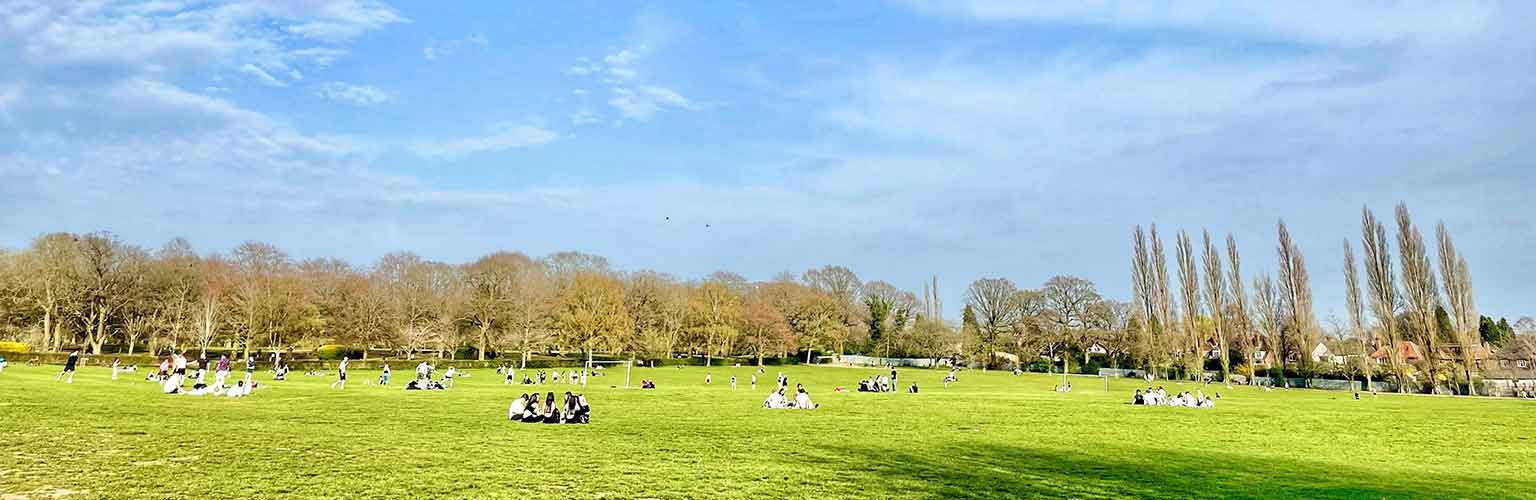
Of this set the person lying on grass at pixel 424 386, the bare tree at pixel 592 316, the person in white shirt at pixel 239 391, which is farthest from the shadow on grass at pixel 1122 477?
the bare tree at pixel 592 316

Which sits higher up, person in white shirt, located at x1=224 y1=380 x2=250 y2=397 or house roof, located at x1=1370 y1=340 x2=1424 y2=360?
house roof, located at x1=1370 y1=340 x2=1424 y2=360

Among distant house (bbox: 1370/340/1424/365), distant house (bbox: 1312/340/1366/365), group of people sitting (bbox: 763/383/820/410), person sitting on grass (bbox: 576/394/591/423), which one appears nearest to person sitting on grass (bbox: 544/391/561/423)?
person sitting on grass (bbox: 576/394/591/423)

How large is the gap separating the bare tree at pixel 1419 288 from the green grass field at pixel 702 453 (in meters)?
48.9

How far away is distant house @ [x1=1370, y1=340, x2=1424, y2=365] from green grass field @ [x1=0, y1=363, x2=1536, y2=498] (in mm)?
50206

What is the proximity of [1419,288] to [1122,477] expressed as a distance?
247 ft

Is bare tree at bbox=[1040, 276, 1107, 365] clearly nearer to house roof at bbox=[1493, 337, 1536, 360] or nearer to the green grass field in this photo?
house roof at bbox=[1493, 337, 1536, 360]

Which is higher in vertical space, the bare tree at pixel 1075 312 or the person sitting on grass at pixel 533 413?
the bare tree at pixel 1075 312

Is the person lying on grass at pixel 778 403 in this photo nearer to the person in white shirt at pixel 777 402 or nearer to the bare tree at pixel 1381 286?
the person in white shirt at pixel 777 402

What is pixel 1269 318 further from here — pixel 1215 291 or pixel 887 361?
pixel 887 361

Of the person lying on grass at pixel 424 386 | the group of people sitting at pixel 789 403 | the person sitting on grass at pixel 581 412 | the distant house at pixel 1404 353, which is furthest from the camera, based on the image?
the distant house at pixel 1404 353

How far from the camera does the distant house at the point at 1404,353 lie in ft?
237

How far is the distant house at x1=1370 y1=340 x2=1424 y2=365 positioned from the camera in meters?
72.1

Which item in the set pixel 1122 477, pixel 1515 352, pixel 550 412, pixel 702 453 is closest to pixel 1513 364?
pixel 1515 352

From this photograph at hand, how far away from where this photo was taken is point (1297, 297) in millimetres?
84438
